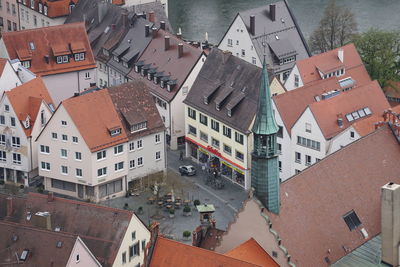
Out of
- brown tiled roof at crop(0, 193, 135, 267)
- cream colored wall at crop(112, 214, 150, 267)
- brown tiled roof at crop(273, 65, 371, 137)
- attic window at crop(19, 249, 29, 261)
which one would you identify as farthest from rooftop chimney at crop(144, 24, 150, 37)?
attic window at crop(19, 249, 29, 261)

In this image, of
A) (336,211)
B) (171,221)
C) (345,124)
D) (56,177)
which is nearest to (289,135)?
(345,124)

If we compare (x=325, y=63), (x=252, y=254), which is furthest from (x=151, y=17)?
(x=252, y=254)

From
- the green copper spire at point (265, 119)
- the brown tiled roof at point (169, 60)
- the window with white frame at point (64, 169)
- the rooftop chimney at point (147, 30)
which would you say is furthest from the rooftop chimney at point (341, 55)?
the green copper spire at point (265, 119)

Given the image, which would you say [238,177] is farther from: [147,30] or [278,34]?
[147,30]

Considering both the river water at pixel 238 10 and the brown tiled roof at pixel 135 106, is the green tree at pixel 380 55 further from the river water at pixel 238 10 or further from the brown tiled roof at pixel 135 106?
the river water at pixel 238 10

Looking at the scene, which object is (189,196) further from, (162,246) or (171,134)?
(162,246)

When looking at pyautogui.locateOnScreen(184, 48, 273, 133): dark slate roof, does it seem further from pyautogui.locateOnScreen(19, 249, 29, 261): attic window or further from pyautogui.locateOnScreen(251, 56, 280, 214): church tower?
pyautogui.locateOnScreen(251, 56, 280, 214): church tower
